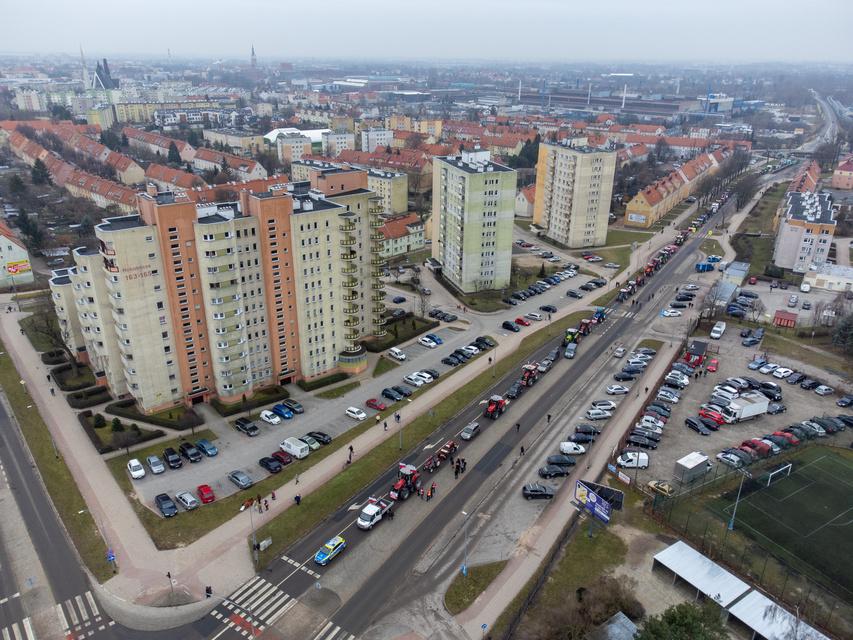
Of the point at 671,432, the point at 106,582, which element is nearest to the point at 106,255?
the point at 106,582

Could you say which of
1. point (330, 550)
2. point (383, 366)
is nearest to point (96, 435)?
point (330, 550)

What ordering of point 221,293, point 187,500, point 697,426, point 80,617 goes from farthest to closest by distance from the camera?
point 221,293 → point 697,426 → point 187,500 → point 80,617

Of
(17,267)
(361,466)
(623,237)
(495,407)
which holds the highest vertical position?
(17,267)

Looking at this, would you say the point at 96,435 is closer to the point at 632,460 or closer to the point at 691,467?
the point at 632,460

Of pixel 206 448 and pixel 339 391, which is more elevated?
pixel 206 448

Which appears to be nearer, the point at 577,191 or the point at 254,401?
the point at 254,401

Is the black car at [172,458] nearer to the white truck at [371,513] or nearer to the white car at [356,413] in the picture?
the white car at [356,413]

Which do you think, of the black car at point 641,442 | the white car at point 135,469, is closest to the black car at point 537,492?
the black car at point 641,442
